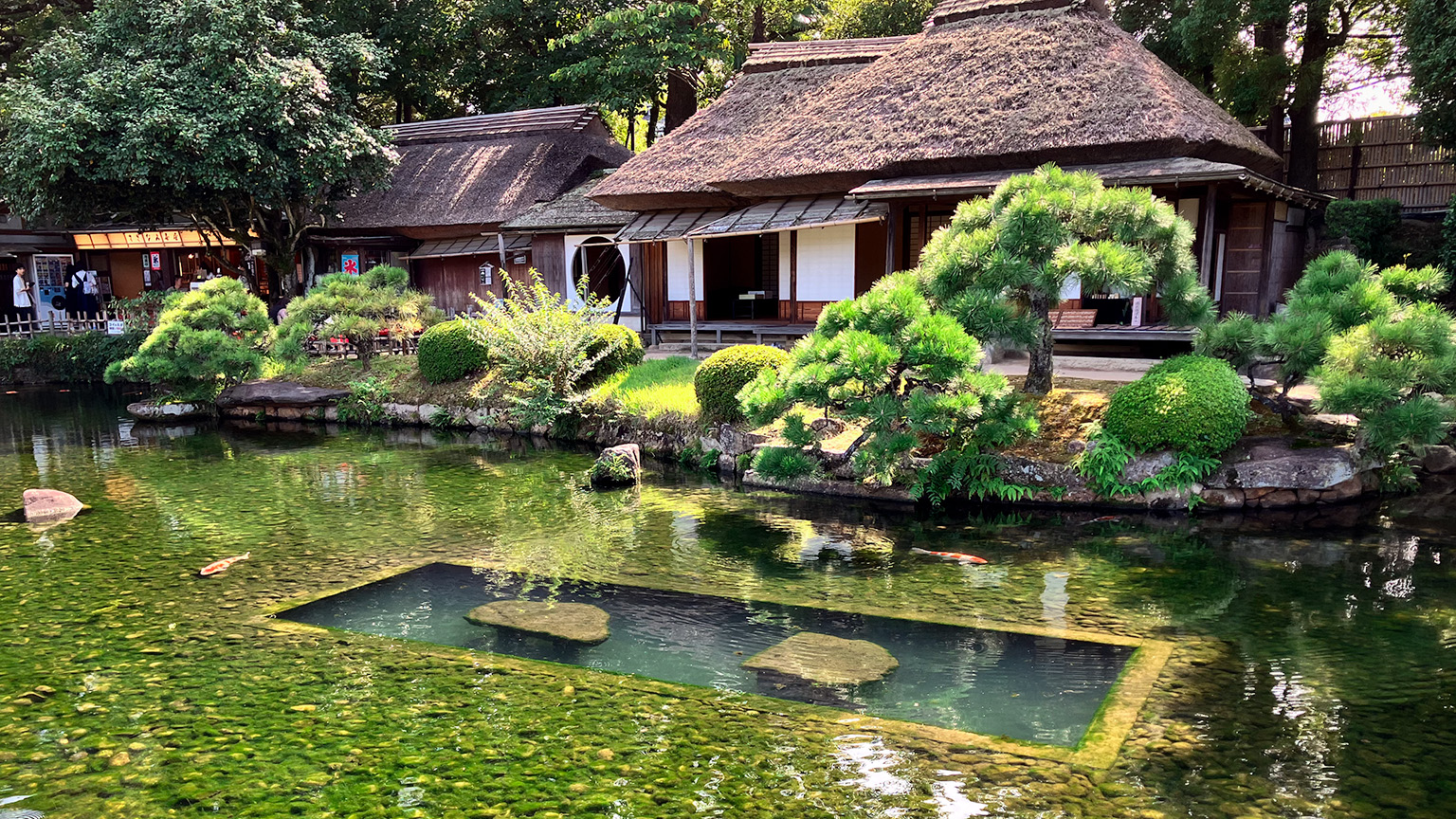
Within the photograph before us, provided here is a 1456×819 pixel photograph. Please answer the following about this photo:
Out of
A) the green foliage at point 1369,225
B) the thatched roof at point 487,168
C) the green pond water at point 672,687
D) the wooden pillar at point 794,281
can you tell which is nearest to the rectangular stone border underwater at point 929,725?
the green pond water at point 672,687

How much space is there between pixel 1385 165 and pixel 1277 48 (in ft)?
8.94

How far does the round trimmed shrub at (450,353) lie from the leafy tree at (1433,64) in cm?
1382

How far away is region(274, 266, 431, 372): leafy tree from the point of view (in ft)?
52.2

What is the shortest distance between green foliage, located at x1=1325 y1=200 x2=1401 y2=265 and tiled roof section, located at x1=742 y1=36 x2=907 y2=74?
7584 mm

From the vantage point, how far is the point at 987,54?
48.5 ft

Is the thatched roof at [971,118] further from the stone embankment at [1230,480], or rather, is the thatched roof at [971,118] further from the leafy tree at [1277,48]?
the stone embankment at [1230,480]

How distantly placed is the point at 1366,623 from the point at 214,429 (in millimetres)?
15801

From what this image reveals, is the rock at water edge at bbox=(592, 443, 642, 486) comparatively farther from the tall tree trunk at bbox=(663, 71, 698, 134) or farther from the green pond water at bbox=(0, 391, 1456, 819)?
the tall tree trunk at bbox=(663, 71, 698, 134)

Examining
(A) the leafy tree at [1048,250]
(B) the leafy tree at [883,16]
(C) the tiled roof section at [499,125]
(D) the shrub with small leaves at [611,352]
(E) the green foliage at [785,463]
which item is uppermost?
(B) the leafy tree at [883,16]

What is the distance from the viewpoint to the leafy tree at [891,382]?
8367 mm

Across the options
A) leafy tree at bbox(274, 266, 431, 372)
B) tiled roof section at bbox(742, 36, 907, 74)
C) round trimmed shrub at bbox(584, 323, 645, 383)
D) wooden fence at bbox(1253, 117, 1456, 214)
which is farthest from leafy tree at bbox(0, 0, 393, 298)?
wooden fence at bbox(1253, 117, 1456, 214)

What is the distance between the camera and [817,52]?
17828 millimetres

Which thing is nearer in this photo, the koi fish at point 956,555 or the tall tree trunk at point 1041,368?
the koi fish at point 956,555

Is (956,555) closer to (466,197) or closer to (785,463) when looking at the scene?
(785,463)
